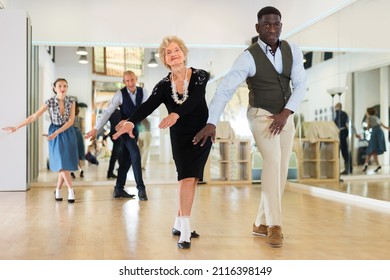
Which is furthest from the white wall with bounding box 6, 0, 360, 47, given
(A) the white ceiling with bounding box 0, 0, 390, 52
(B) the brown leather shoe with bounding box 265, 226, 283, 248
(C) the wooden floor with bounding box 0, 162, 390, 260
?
(B) the brown leather shoe with bounding box 265, 226, 283, 248

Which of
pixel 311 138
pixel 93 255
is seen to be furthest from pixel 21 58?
pixel 93 255

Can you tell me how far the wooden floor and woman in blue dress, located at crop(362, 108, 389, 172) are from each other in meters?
0.36

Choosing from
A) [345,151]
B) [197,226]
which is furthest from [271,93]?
[345,151]

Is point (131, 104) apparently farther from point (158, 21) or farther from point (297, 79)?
point (158, 21)

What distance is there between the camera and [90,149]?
845 centimetres

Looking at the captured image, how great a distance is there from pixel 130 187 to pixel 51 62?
2.33m

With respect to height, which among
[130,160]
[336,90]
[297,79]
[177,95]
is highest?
[336,90]

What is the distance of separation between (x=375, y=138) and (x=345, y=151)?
682 millimetres

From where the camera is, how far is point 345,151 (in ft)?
22.1

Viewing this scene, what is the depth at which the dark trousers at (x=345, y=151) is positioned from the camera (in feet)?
21.8

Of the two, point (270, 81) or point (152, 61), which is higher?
point (152, 61)

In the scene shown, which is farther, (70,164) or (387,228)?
(70,164)

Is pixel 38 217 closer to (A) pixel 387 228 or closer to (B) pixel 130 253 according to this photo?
(B) pixel 130 253

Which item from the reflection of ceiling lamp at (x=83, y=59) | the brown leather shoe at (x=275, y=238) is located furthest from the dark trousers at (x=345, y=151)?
the reflection of ceiling lamp at (x=83, y=59)
